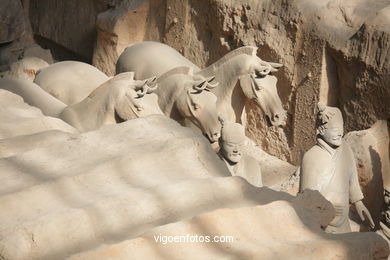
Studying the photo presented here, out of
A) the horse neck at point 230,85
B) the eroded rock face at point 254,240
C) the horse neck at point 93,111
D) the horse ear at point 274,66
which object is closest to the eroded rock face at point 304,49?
the horse ear at point 274,66

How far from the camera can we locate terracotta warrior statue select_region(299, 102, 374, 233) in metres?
6.88

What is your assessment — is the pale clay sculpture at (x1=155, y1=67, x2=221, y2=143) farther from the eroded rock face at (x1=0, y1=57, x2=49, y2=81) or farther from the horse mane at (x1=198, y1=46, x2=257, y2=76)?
the eroded rock face at (x1=0, y1=57, x2=49, y2=81)

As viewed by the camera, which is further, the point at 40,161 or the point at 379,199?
the point at 379,199

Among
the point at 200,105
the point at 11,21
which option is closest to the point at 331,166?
the point at 200,105

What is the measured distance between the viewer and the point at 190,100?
28.4 feet

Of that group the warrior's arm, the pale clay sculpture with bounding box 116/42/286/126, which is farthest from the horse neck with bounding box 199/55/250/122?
the warrior's arm

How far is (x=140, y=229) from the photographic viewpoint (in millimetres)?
4383

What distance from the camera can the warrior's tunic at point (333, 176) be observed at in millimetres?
6875

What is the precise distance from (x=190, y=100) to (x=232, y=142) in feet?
5.59

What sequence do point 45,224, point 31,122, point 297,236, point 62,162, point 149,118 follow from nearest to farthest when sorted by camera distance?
1. point 45,224
2. point 297,236
3. point 62,162
4. point 149,118
5. point 31,122

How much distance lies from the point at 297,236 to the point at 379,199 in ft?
15.4

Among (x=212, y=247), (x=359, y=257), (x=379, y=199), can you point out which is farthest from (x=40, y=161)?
(x=379, y=199)

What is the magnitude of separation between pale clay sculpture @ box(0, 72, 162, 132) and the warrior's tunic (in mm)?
1543

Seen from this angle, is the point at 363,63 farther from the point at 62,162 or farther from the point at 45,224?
the point at 45,224
